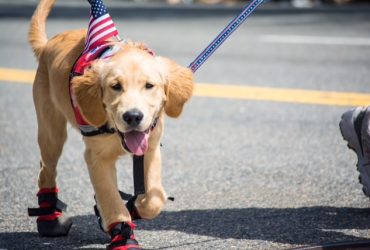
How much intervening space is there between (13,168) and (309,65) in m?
5.06

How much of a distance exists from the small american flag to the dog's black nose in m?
0.68

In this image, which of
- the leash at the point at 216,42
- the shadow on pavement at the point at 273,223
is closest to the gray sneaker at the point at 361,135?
the shadow on pavement at the point at 273,223

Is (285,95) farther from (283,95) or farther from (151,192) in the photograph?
(151,192)

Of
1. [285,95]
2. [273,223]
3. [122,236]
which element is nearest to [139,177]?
[122,236]

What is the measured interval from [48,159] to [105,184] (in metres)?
0.72

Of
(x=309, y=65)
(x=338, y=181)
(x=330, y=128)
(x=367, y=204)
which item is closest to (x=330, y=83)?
(x=309, y=65)

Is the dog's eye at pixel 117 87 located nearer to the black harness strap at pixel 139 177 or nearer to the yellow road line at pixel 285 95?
the black harness strap at pixel 139 177

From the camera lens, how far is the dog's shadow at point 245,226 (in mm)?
4250

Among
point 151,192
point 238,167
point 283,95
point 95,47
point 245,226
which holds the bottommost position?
point 283,95

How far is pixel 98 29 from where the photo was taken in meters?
4.09

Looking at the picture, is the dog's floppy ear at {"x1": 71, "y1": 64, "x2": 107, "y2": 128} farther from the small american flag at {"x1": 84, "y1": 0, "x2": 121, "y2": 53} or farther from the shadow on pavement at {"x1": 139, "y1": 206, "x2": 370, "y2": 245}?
the shadow on pavement at {"x1": 139, "y1": 206, "x2": 370, "y2": 245}

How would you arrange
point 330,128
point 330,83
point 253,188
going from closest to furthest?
point 253,188
point 330,128
point 330,83

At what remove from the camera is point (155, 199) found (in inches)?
152

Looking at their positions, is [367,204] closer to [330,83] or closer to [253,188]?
[253,188]
